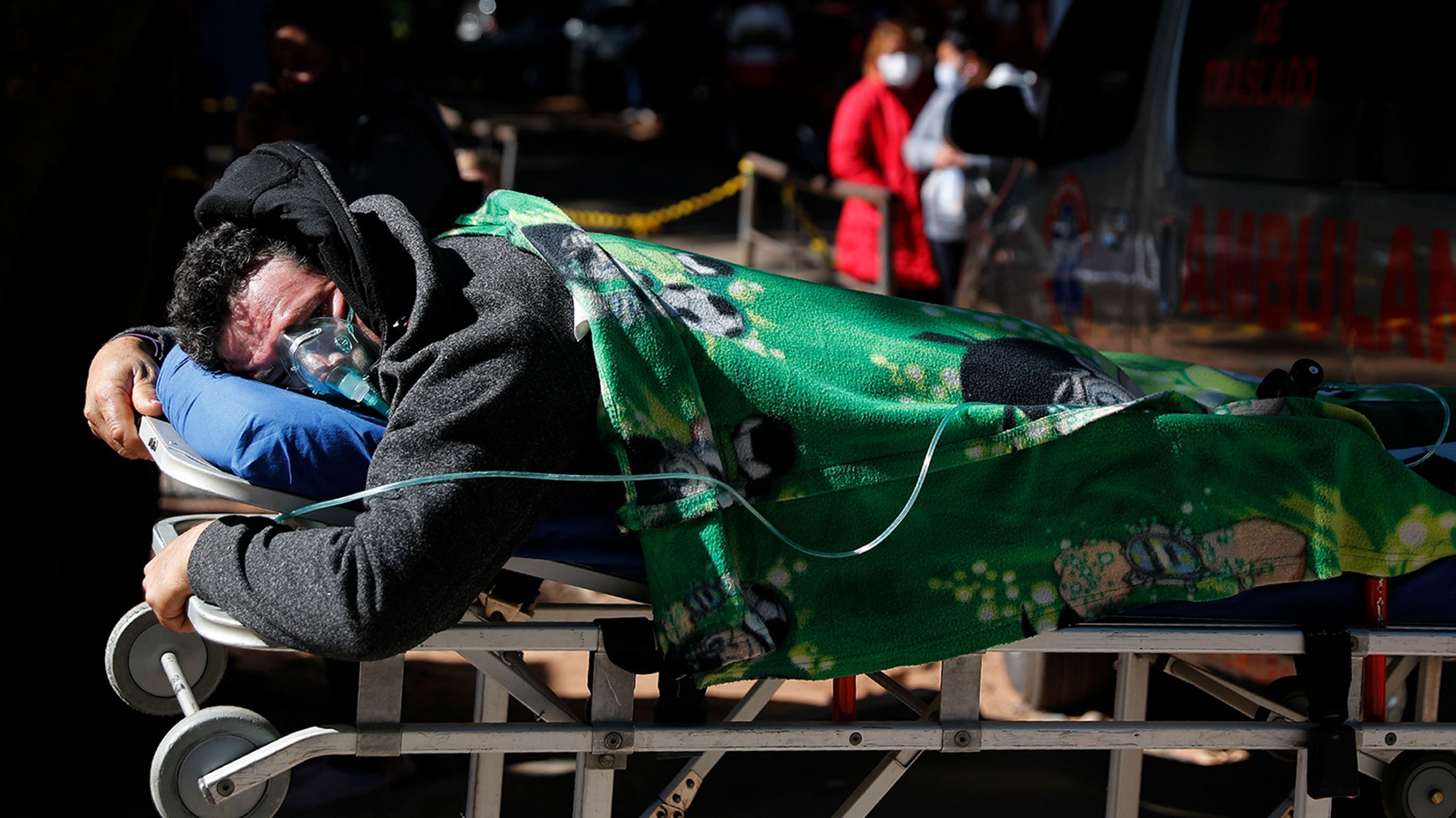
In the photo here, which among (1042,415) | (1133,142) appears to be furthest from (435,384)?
(1133,142)

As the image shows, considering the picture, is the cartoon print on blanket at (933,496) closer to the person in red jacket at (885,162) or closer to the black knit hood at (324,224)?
the black knit hood at (324,224)

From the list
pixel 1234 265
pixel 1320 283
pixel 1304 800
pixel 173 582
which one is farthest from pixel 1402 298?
pixel 173 582

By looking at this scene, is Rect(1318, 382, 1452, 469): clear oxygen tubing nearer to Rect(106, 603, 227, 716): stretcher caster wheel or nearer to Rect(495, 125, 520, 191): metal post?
Rect(106, 603, 227, 716): stretcher caster wheel

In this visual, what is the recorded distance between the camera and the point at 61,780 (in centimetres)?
324

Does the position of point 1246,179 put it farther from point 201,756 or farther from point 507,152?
point 507,152

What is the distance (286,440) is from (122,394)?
0.59 metres

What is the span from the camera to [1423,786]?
2416mm

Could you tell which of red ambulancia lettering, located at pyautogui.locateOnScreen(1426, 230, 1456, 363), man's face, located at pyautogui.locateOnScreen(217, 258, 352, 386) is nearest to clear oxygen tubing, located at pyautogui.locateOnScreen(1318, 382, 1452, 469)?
red ambulancia lettering, located at pyautogui.locateOnScreen(1426, 230, 1456, 363)

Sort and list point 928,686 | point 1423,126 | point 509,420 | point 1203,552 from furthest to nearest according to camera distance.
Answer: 1. point 928,686
2. point 1423,126
3. point 1203,552
4. point 509,420

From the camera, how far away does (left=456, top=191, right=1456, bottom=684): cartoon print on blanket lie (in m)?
2.10

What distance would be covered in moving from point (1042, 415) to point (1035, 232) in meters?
2.55

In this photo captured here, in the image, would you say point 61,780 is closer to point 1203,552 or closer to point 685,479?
point 685,479

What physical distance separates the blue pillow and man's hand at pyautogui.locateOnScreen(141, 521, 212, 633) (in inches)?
4.9

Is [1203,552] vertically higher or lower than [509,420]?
lower
